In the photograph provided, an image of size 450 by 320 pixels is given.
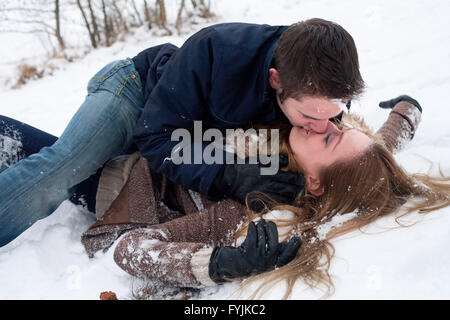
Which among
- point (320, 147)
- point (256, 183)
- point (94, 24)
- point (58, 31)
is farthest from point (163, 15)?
point (320, 147)

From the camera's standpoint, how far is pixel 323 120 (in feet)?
5.13

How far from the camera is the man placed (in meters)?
1.60

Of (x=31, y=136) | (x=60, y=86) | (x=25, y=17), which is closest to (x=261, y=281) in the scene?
(x=31, y=136)

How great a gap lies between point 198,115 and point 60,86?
12.5ft

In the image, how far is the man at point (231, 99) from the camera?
5.26 ft

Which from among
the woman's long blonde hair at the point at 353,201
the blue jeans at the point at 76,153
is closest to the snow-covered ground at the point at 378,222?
the woman's long blonde hair at the point at 353,201

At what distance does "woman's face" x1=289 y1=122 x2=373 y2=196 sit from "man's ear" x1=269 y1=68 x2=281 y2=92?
22 centimetres

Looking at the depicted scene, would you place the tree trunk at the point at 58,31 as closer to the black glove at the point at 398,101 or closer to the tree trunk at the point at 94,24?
the tree trunk at the point at 94,24

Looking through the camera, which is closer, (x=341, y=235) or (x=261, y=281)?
(x=261, y=281)

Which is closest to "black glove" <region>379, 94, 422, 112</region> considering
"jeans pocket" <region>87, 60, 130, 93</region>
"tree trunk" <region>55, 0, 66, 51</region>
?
"jeans pocket" <region>87, 60, 130, 93</region>

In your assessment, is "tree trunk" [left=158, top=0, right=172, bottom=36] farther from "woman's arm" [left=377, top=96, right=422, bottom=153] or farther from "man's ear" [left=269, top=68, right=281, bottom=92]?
"man's ear" [left=269, top=68, right=281, bottom=92]

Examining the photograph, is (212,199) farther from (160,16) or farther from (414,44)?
(160,16)

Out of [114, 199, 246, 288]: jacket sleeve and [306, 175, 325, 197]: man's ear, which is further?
[306, 175, 325, 197]: man's ear

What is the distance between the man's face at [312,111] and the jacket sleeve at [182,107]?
17.1 inches
